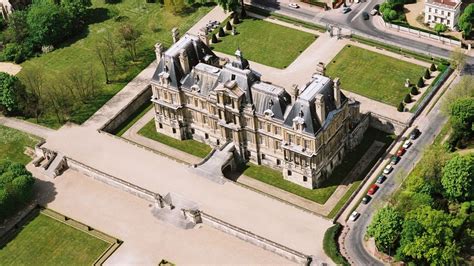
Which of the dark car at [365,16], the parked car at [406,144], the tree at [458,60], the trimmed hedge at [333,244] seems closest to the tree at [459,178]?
the parked car at [406,144]

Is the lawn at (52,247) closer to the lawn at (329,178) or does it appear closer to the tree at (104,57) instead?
the lawn at (329,178)

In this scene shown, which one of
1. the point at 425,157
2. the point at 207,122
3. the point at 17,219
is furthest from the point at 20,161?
the point at 425,157

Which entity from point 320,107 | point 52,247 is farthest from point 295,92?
point 52,247

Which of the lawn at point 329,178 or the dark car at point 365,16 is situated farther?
the dark car at point 365,16

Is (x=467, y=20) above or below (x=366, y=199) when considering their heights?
above

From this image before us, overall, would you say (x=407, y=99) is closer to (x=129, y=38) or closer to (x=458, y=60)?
(x=458, y=60)

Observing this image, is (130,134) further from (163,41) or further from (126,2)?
(126,2)
